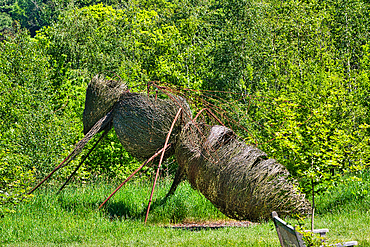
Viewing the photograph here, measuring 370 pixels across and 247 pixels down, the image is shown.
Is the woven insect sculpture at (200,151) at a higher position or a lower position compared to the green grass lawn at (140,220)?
higher

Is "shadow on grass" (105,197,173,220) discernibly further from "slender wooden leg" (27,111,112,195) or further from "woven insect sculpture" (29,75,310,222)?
"slender wooden leg" (27,111,112,195)

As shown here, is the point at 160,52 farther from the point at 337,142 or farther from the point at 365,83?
the point at 337,142

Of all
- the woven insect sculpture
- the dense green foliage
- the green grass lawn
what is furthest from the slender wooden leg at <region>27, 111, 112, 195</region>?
the dense green foliage

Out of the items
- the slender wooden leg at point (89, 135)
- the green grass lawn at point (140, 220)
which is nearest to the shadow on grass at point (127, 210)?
the green grass lawn at point (140, 220)

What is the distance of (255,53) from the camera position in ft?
54.4

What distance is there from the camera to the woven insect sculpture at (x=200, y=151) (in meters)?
7.18

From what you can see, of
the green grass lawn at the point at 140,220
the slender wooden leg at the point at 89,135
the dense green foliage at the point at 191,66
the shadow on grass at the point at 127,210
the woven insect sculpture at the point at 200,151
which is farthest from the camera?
the dense green foliage at the point at 191,66

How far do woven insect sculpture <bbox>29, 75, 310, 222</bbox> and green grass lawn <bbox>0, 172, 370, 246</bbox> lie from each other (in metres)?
0.46

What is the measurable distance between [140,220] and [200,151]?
1778 millimetres

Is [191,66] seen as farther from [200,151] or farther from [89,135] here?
[200,151]

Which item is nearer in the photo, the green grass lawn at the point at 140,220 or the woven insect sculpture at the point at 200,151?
the green grass lawn at the point at 140,220

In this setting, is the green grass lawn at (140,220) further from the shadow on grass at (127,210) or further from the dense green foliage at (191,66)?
the dense green foliage at (191,66)

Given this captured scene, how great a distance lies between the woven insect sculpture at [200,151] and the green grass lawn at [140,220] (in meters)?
0.46

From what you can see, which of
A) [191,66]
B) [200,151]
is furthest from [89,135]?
[191,66]
